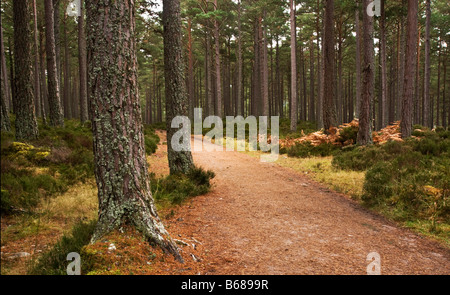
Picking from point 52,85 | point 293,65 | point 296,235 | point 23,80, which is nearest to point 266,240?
point 296,235

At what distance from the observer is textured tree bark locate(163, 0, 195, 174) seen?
7273 mm

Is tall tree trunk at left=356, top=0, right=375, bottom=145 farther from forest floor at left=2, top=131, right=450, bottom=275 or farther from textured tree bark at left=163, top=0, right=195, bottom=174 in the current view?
textured tree bark at left=163, top=0, right=195, bottom=174

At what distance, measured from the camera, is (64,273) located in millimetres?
2922

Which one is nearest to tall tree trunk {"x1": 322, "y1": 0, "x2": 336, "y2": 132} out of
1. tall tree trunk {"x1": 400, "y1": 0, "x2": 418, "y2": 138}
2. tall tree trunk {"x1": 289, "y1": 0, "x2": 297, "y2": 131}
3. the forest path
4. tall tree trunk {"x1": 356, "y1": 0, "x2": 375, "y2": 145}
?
tall tree trunk {"x1": 356, "y1": 0, "x2": 375, "y2": 145}

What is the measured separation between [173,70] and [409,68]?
10.9 m

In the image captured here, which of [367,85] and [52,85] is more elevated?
[52,85]

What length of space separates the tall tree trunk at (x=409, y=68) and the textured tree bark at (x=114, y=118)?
12609 mm

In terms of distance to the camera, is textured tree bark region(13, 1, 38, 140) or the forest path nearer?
the forest path

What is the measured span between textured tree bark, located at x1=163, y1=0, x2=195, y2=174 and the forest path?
1.58 m

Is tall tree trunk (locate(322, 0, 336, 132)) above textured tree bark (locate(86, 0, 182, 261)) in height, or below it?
above

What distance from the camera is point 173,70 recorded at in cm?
734

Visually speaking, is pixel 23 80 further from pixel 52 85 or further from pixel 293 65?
pixel 293 65

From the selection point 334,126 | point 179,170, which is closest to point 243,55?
point 334,126

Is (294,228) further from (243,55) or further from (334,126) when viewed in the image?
(243,55)
